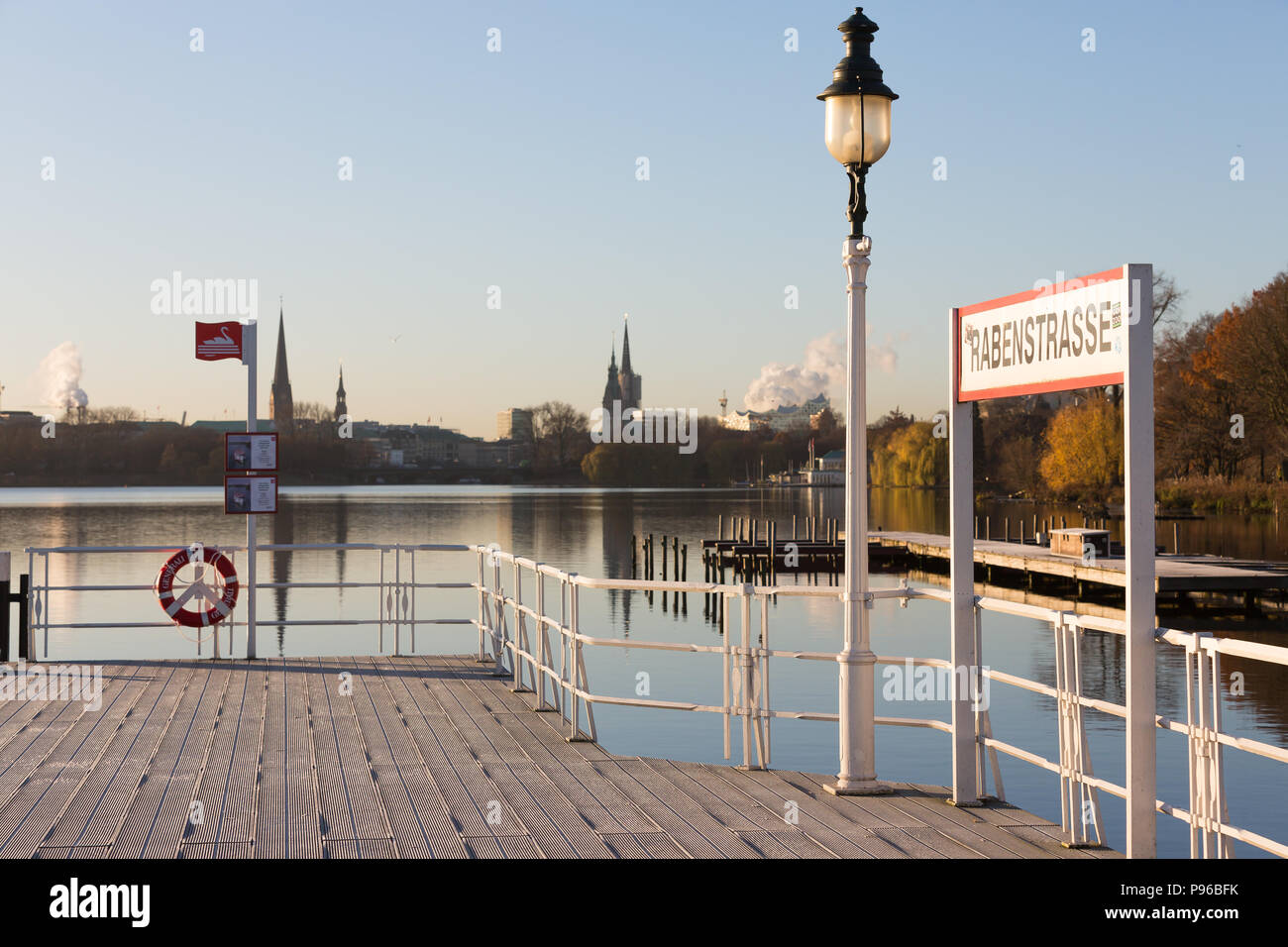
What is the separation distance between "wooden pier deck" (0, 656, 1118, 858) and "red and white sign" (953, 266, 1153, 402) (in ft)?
6.65

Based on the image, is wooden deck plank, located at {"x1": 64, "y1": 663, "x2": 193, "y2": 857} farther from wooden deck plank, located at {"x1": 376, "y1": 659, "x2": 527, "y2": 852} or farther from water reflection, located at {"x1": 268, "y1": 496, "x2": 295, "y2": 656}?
water reflection, located at {"x1": 268, "y1": 496, "x2": 295, "y2": 656}

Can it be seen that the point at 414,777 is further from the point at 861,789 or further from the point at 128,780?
the point at 861,789

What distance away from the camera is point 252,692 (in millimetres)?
10523

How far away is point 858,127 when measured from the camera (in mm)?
6703

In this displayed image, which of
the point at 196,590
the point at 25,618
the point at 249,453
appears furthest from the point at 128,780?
the point at 25,618

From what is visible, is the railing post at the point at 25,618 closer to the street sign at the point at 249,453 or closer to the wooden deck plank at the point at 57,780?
the street sign at the point at 249,453

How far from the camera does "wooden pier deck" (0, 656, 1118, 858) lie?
5.68 meters

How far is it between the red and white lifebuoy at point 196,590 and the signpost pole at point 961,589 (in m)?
7.60

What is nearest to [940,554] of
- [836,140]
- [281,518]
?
[836,140]

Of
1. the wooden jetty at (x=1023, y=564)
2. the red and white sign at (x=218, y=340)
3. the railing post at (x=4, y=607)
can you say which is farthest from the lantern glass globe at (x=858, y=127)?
the wooden jetty at (x=1023, y=564)

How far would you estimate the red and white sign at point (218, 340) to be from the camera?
12.1 meters

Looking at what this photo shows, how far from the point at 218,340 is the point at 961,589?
26.5 feet
